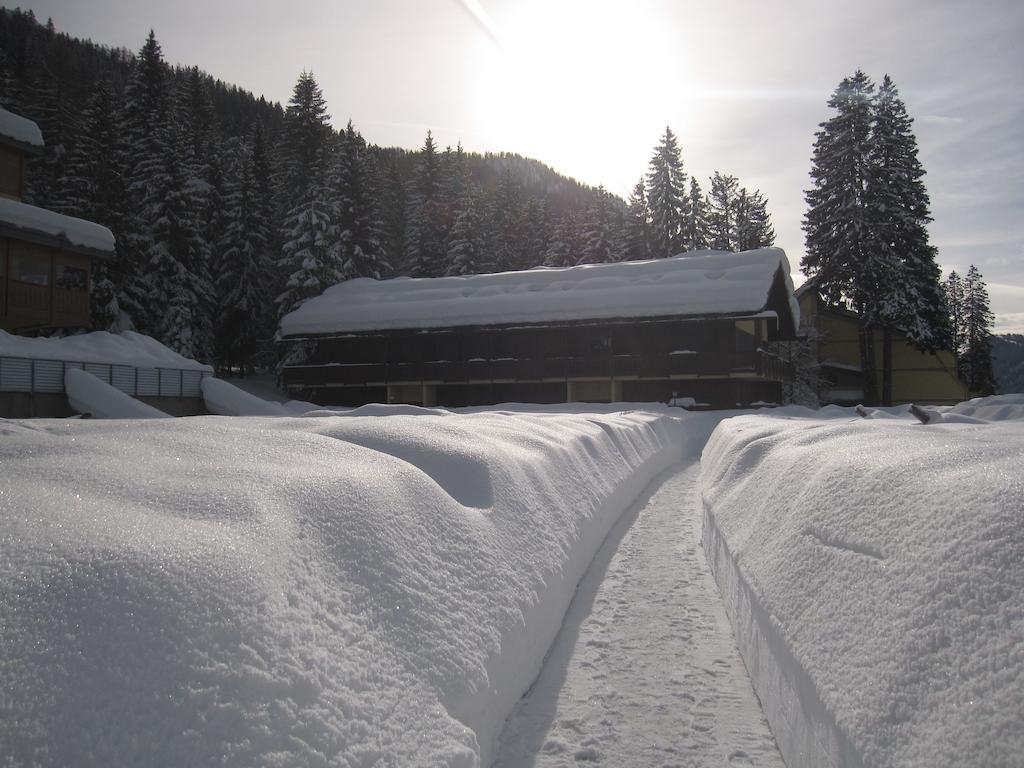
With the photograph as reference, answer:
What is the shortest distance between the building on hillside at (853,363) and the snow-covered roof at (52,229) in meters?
30.9

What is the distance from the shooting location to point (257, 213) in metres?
38.1

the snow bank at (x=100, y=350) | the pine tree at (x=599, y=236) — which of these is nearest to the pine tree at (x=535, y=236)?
the pine tree at (x=599, y=236)

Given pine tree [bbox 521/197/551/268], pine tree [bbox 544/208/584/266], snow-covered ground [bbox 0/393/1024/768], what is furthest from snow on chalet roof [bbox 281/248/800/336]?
snow-covered ground [bbox 0/393/1024/768]

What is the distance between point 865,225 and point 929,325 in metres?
5.77

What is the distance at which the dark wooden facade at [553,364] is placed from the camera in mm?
26031

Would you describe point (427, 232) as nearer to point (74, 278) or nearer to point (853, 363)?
point (74, 278)

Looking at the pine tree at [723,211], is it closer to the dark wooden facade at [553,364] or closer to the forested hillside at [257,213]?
the forested hillside at [257,213]

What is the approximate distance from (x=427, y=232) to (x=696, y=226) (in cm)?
1941

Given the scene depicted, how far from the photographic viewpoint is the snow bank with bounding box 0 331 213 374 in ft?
51.0

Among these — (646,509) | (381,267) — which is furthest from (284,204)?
(646,509)

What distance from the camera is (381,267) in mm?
40094

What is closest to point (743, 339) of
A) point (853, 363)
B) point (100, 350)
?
point (853, 363)

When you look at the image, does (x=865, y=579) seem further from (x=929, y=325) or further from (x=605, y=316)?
(x=929, y=325)

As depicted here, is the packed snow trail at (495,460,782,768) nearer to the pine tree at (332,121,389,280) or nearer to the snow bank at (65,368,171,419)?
the snow bank at (65,368,171,419)
